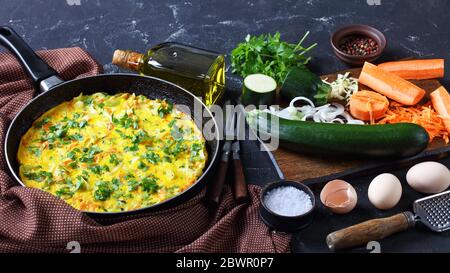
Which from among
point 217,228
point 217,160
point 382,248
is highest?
A: point 217,160

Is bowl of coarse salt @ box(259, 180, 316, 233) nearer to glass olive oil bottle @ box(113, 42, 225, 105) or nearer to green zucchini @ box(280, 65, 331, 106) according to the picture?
green zucchini @ box(280, 65, 331, 106)

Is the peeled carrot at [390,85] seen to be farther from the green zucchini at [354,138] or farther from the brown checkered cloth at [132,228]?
the brown checkered cloth at [132,228]

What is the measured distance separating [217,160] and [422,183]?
1172mm

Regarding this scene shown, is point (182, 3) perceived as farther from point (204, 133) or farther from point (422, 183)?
point (422, 183)

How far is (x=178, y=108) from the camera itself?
376 centimetres

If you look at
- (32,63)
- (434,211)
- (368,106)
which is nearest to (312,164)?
(368,106)

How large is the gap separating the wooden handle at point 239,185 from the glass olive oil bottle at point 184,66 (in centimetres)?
67

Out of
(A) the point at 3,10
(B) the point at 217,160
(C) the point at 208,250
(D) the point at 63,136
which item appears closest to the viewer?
(C) the point at 208,250

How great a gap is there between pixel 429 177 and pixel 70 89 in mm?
2197

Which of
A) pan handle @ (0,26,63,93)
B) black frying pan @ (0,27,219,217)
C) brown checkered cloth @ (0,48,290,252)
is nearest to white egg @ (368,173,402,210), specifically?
brown checkered cloth @ (0,48,290,252)

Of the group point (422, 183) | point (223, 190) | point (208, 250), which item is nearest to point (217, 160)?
point (223, 190)

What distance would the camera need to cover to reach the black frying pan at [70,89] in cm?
352

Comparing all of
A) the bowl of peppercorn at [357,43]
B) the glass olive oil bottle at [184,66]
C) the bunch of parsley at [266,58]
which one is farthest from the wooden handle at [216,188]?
the bowl of peppercorn at [357,43]

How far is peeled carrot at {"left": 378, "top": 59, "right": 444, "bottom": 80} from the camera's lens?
13.8ft
